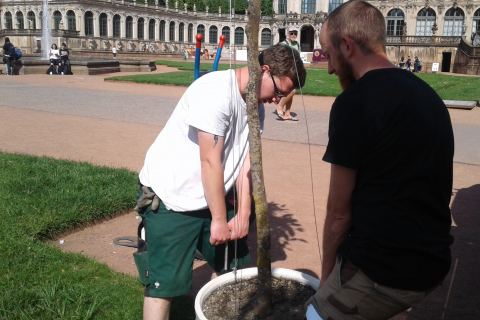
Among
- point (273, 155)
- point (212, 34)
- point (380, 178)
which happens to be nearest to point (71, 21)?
point (212, 34)

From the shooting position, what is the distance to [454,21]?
7031 centimetres

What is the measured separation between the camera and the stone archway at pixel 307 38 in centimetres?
8581

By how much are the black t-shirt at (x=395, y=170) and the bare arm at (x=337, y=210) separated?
29mm

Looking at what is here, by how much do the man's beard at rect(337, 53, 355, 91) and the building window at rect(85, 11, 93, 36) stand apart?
80275 millimetres

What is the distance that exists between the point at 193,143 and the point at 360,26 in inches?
47.9

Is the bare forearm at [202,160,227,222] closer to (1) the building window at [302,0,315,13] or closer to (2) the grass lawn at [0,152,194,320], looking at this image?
(2) the grass lawn at [0,152,194,320]

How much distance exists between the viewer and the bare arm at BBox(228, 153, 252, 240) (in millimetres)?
2936

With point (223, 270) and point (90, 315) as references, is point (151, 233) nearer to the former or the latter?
point (223, 270)

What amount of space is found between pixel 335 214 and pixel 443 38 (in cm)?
6417

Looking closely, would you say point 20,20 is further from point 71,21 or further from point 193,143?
point 193,143

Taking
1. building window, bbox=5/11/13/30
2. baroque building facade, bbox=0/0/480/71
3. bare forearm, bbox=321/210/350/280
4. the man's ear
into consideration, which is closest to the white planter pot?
bare forearm, bbox=321/210/350/280

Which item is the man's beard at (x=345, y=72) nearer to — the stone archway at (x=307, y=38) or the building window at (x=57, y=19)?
the building window at (x=57, y=19)

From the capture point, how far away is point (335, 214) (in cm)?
195

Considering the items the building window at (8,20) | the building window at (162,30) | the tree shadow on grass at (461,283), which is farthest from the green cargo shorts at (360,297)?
the building window at (8,20)
